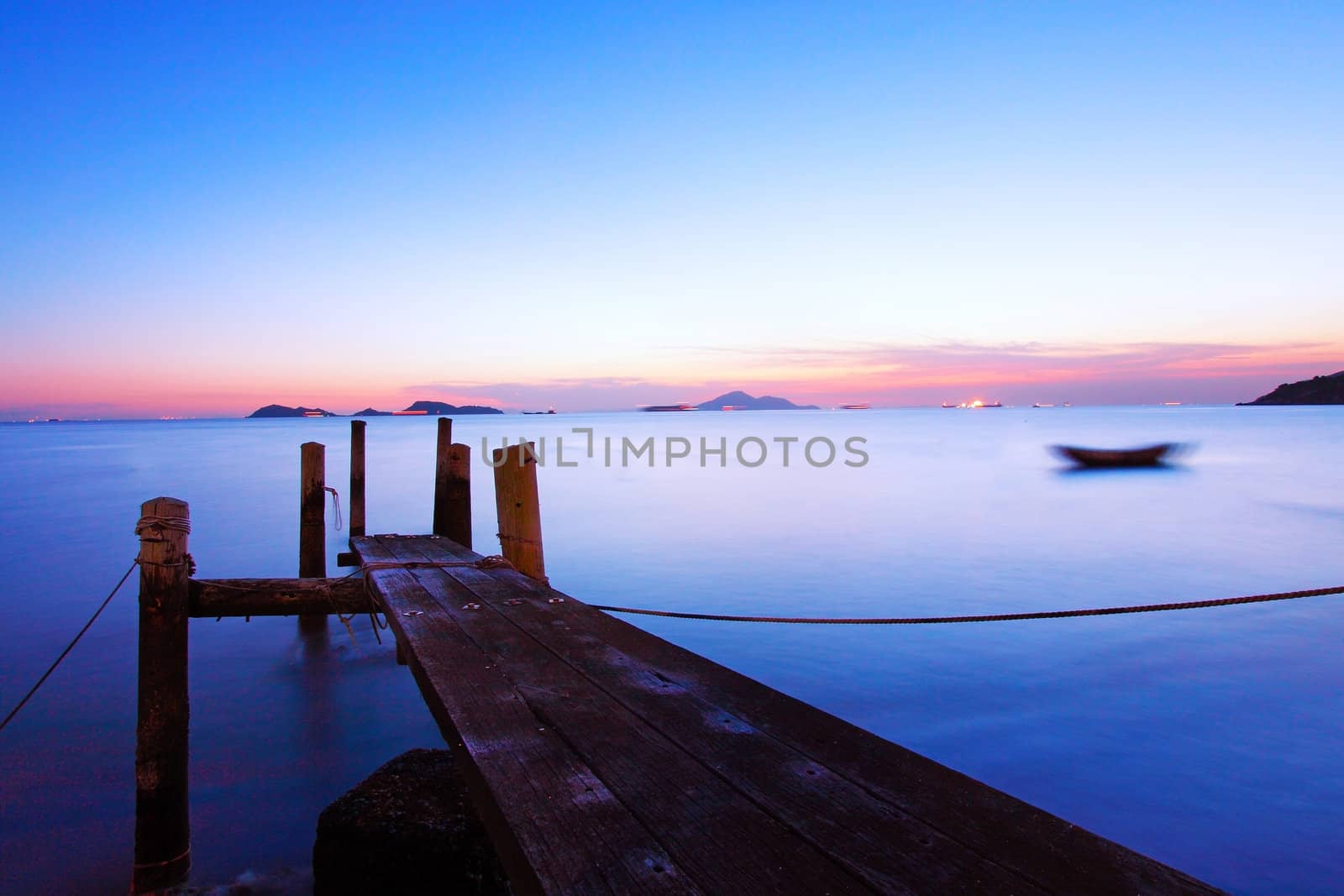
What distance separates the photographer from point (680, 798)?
7.72 feet

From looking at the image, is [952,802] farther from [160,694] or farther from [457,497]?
[457,497]

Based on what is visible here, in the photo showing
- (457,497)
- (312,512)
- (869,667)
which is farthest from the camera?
(869,667)

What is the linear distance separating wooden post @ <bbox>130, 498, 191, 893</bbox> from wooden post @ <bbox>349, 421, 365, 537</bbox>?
6.03 m

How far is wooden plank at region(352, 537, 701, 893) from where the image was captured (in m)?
1.97

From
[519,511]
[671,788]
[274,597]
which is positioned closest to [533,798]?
[671,788]

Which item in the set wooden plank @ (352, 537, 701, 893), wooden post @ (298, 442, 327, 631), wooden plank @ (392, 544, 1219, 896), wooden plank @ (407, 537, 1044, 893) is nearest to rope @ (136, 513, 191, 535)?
wooden plank @ (352, 537, 701, 893)

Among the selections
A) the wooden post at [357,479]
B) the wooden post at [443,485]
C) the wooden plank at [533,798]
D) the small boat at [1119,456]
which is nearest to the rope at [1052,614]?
the wooden plank at [533,798]

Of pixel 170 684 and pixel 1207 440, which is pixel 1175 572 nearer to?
pixel 170 684

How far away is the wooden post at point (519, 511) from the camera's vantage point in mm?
6152

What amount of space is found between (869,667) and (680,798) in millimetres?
7465

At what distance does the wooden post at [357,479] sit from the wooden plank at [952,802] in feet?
26.2

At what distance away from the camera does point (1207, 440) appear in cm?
6228

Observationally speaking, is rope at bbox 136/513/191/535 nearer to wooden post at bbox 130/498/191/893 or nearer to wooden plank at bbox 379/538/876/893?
wooden post at bbox 130/498/191/893

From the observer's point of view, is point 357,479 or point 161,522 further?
point 357,479
